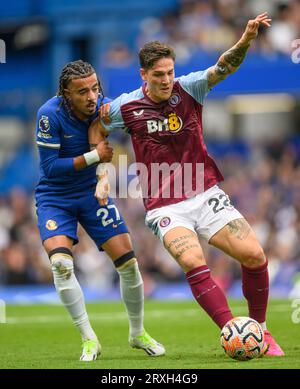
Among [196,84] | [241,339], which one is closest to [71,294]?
[241,339]

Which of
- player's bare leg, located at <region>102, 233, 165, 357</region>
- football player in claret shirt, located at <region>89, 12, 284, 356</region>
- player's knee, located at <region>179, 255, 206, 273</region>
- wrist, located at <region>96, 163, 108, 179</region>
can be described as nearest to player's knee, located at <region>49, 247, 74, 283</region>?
player's bare leg, located at <region>102, 233, 165, 357</region>

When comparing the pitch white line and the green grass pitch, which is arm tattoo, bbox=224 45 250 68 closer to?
the green grass pitch

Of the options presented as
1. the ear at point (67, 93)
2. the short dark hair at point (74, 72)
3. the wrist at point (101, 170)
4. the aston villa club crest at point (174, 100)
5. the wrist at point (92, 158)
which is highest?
the short dark hair at point (74, 72)

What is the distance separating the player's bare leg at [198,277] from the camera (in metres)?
8.12

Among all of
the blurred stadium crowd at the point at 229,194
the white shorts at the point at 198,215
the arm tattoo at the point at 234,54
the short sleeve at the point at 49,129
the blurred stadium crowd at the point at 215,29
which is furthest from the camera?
the blurred stadium crowd at the point at 215,29

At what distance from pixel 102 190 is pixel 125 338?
2.76 meters

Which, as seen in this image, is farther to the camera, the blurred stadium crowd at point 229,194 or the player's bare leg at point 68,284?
the blurred stadium crowd at point 229,194

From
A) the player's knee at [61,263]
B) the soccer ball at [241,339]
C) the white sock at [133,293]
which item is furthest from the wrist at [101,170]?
the soccer ball at [241,339]

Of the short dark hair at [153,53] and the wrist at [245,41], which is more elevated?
the wrist at [245,41]

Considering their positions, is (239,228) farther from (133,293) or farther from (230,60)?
(230,60)

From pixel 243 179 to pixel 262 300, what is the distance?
11.5 m

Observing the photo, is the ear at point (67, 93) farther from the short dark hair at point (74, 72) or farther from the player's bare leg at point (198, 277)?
the player's bare leg at point (198, 277)

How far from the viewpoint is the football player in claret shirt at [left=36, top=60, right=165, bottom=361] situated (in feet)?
29.1

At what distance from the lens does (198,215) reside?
8641mm
